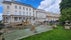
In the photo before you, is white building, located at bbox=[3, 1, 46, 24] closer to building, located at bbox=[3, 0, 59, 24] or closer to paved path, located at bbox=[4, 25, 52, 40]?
building, located at bbox=[3, 0, 59, 24]

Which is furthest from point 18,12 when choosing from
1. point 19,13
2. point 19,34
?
point 19,34

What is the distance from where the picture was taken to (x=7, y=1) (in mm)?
4438

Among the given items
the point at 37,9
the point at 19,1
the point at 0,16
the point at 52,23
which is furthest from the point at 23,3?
the point at 52,23

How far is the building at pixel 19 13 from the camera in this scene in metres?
4.38

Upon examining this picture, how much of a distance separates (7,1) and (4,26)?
1.94 ft

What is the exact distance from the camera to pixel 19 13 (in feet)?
15.0

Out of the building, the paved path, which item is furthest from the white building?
the paved path

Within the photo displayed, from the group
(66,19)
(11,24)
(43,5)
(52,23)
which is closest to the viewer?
(11,24)

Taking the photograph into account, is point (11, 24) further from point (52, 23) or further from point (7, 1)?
point (52, 23)

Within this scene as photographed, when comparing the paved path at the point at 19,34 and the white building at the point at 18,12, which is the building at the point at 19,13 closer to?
the white building at the point at 18,12

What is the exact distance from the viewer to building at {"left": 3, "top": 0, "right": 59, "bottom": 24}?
4.38 meters

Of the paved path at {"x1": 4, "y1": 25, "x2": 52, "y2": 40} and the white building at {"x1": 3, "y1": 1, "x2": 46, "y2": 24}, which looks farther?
the white building at {"x1": 3, "y1": 1, "x2": 46, "y2": 24}

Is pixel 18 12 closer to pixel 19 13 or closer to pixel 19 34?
pixel 19 13

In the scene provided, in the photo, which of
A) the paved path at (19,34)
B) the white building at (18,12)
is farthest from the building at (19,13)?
the paved path at (19,34)
